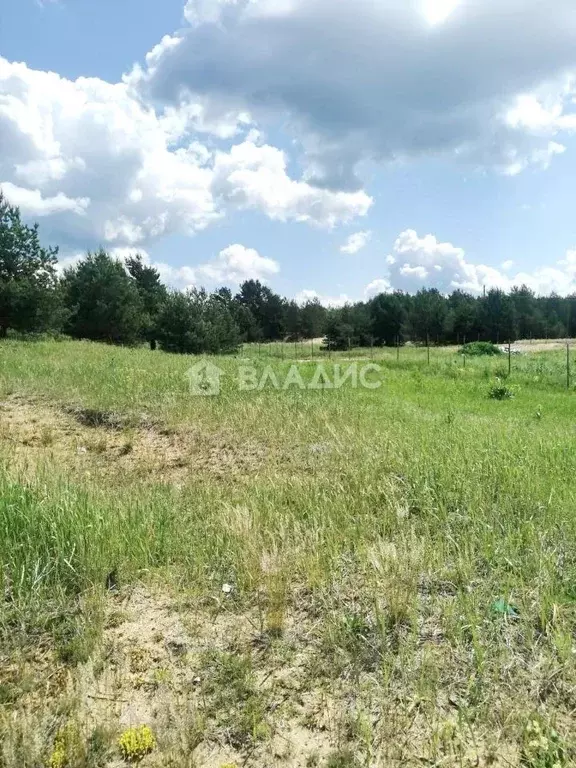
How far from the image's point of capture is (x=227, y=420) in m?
8.21

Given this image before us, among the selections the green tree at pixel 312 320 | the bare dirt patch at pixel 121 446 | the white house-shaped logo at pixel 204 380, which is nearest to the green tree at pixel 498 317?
the green tree at pixel 312 320

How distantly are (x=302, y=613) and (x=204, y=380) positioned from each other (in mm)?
8994

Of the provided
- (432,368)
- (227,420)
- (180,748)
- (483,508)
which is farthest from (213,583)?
(432,368)

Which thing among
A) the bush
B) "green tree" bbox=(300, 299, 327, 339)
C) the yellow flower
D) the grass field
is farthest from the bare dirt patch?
"green tree" bbox=(300, 299, 327, 339)

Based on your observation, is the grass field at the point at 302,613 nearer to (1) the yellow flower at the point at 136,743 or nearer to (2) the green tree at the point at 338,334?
(1) the yellow flower at the point at 136,743

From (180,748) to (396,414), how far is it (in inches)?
263

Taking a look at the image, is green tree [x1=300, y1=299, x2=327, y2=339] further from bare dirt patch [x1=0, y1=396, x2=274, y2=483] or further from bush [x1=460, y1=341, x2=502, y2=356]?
bare dirt patch [x1=0, y1=396, x2=274, y2=483]

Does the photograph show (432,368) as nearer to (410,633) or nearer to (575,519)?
(575,519)

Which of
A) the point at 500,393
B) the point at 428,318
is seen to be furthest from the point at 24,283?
the point at 428,318

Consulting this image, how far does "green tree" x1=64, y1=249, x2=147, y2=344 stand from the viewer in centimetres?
3198

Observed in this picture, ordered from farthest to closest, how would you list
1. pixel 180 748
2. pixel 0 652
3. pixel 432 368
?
pixel 432 368, pixel 0 652, pixel 180 748

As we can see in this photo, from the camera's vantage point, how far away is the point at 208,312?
37719 millimetres

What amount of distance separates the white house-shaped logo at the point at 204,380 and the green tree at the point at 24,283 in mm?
12627

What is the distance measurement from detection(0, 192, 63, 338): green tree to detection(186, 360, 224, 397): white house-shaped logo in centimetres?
1263
